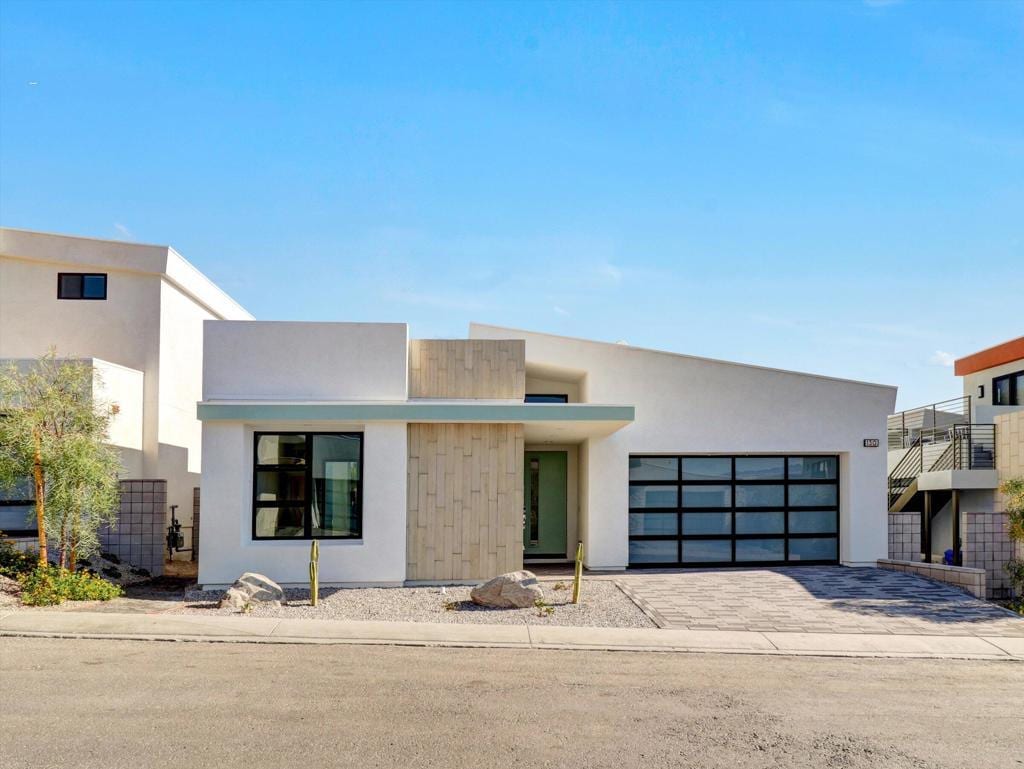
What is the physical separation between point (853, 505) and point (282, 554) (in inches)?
434

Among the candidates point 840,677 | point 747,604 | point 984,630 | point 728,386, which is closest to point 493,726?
point 840,677

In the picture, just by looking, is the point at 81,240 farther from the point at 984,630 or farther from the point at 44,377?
the point at 984,630

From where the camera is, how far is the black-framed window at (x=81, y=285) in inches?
766

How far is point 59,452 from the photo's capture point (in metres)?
13.0

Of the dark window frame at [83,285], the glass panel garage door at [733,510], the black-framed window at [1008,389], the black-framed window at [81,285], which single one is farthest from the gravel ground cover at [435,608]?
the black-framed window at [1008,389]

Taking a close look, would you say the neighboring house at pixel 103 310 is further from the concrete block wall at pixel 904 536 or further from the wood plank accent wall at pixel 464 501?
the concrete block wall at pixel 904 536

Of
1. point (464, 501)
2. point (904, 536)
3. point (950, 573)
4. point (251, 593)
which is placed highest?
point (464, 501)

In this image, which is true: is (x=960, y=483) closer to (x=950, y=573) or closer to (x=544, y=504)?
(x=950, y=573)

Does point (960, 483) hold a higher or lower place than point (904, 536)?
higher

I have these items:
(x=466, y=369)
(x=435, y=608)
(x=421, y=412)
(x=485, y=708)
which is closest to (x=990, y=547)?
(x=466, y=369)

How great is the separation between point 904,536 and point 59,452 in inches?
612

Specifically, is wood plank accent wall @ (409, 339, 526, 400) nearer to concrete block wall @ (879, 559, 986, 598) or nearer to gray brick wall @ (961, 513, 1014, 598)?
concrete block wall @ (879, 559, 986, 598)

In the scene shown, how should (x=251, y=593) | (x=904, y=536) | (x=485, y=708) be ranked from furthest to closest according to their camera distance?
(x=904, y=536) → (x=251, y=593) → (x=485, y=708)

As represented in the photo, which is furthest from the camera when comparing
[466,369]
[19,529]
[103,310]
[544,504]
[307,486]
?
[103,310]
